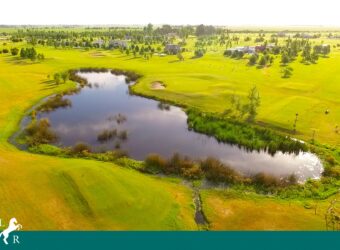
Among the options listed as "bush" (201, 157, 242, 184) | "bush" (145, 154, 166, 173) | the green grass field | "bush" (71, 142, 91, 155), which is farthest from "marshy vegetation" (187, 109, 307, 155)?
"bush" (71, 142, 91, 155)

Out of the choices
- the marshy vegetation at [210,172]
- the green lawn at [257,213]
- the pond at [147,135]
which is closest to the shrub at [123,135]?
the pond at [147,135]

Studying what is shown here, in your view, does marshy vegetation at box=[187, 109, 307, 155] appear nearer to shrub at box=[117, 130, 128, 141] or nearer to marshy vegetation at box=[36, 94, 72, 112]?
shrub at box=[117, 130, 128, 141]

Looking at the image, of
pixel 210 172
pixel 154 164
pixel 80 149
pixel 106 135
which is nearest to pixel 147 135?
A: pixel 106 135

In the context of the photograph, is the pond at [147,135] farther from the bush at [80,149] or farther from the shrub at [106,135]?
the bush at [80,149]

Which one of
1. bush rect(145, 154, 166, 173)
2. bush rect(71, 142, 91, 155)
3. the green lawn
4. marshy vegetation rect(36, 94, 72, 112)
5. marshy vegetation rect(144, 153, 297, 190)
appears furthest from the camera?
marshy vegetation rect(36, 94, 72, 112)

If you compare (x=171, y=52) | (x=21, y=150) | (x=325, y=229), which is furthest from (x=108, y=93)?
(x=171, y=52)

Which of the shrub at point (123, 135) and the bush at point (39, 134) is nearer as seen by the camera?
the bush at point (39, 134)
